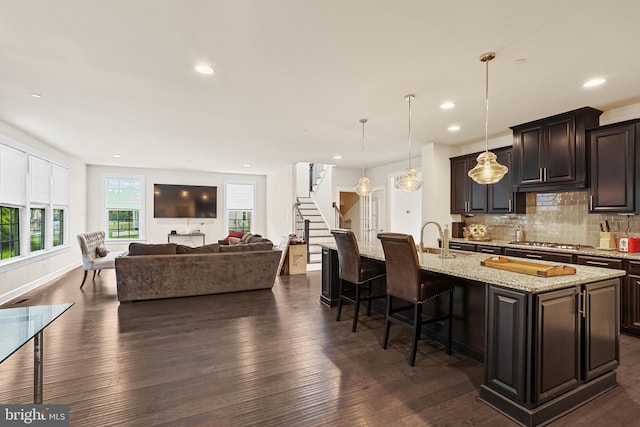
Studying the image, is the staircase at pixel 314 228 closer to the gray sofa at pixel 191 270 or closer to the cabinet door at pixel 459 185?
the gray sofa at pixel 191 270

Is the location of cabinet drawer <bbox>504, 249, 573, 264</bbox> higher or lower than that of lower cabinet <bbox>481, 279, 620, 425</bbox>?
higher

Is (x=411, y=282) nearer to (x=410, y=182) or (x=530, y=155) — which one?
(x=410, y=182)

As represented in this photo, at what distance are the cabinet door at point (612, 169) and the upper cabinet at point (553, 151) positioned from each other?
0.11 m

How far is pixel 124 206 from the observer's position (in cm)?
888

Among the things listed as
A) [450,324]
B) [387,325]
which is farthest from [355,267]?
[450,324]

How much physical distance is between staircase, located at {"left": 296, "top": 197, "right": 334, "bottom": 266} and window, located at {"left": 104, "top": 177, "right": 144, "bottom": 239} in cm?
471

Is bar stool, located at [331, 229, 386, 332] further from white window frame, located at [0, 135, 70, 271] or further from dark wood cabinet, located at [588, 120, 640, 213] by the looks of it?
white window frame, located at [0, 135, 70, 271]

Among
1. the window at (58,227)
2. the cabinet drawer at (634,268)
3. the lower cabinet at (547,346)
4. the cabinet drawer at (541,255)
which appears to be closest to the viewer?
the lower cabinet at (547,346)

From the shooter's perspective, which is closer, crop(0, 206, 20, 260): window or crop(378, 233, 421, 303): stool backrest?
crop(378, 233, 421, 303): stool backrest

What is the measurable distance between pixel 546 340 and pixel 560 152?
317cm

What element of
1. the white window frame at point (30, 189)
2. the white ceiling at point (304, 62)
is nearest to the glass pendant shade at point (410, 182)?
the white ceiling at point (304, 62)

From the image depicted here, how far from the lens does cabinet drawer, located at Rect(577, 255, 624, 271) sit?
3.37 m

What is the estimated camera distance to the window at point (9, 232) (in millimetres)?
4621

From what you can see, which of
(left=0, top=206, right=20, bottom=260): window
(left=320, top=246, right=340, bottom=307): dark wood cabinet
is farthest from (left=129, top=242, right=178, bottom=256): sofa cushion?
(left=320, top=246, right=340, bottom=307): dark wood cabinet
